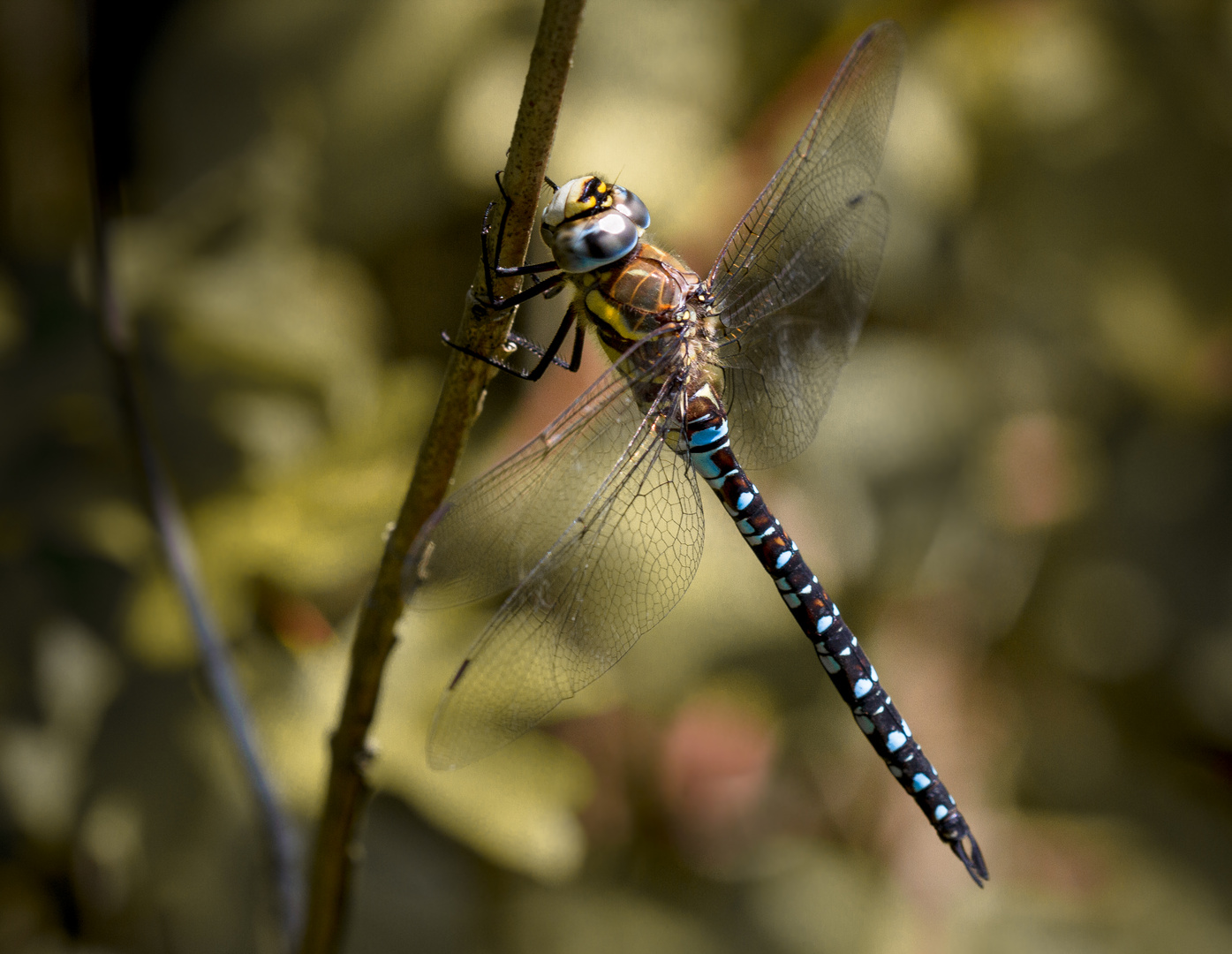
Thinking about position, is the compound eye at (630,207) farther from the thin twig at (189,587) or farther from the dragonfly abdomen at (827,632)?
the thin twig at (189,587)

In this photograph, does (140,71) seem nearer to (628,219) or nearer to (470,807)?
(628,219)

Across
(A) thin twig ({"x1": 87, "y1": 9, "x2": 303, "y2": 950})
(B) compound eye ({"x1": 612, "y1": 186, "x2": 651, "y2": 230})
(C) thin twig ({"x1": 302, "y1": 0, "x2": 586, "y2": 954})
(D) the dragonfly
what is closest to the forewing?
(D) the dragonfly

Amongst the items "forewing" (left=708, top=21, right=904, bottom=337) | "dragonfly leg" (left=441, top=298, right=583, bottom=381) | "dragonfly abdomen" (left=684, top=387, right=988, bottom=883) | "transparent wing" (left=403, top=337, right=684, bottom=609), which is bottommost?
"dragonfly abdomen" (left=684, top=387, right=988, bottom=883)

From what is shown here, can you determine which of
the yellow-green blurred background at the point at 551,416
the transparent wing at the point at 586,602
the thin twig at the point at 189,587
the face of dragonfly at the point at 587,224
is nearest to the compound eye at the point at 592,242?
the face of dragonfly at the point at 587,224

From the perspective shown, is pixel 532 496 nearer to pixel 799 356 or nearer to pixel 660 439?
pixel 660 439

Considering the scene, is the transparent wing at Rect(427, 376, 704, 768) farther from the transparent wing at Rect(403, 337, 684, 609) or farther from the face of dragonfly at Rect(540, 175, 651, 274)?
the face of dragonfly at Rect(540, 175, 651, 274)

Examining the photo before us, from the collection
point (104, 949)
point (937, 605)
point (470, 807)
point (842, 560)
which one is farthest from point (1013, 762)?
point (104, 949)
